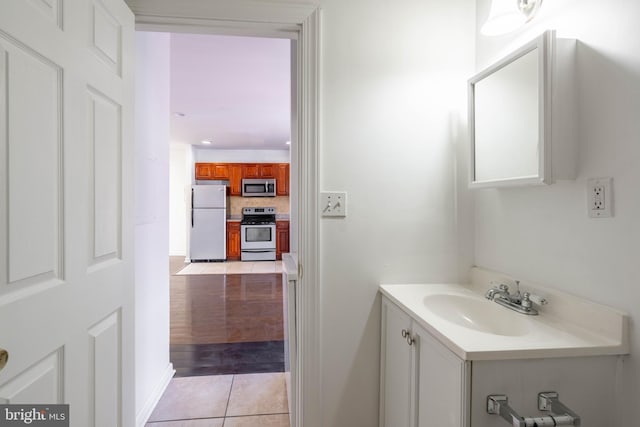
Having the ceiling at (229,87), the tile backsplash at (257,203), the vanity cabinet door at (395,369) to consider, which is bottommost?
the vanity cabinet door at (395,369)

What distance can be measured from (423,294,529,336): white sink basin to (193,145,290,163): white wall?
6.67m

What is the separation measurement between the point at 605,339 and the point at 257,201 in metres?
7.32

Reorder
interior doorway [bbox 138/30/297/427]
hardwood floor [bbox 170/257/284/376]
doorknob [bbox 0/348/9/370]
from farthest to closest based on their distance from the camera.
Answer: hardwood floor [bbox 170/257/284/376]
interior doorway [bbox 138/30/297/427]
doorknob [bbox 0/348/9/370]

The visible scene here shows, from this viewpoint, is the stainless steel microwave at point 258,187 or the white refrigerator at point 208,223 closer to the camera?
the white refrigerator at point 208,223

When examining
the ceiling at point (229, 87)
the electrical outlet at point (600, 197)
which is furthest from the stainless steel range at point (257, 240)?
the electrical outlet at point (600, 197)

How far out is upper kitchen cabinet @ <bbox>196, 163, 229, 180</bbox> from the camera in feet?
24.7

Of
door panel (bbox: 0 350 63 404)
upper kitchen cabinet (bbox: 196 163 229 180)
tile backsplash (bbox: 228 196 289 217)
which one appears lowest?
door panel (bbox: 0 350 63 404)

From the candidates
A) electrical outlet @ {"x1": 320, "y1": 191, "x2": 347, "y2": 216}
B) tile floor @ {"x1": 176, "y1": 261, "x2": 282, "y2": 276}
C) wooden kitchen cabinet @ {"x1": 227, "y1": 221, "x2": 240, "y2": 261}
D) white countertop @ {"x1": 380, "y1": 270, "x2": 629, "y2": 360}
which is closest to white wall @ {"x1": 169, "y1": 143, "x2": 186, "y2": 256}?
wooden kitchen cabinet @ {"x1": 227, "y1": 221, "x2": 240, "y2": 261}

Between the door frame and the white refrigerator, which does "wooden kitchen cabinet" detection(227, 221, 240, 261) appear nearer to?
the white refrigerator

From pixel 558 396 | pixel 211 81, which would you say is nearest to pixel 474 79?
pixel 558 396

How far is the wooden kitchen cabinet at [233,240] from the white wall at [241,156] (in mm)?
1528

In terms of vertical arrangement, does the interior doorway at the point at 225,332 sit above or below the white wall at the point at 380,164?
below

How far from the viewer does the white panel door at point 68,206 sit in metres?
0.83

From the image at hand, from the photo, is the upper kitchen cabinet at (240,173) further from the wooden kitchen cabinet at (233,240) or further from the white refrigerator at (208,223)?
the wooden kitchen cabinet at (233,240)
